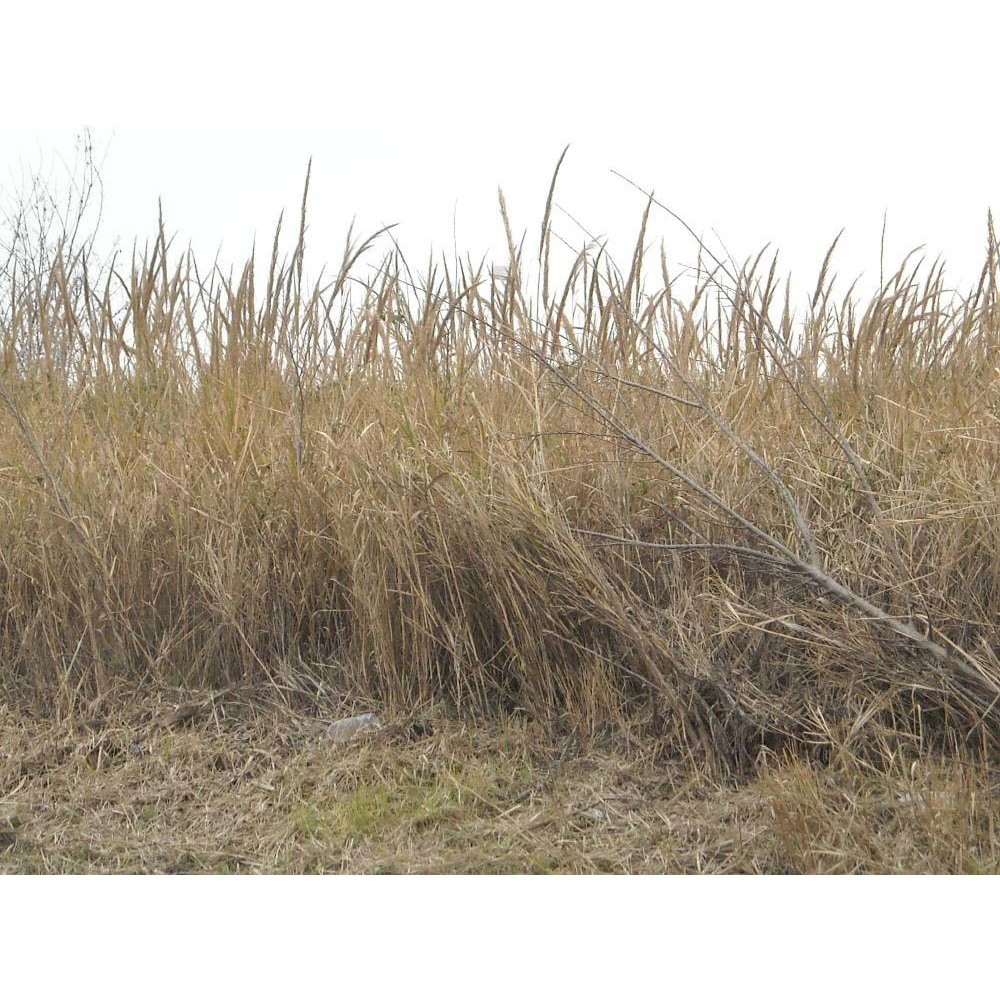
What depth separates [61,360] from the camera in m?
3.27

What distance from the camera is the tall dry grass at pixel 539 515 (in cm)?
206

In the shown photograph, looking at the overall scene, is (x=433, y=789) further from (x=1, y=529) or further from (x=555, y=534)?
(x=1, y=529)

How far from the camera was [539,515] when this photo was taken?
2.11 metres

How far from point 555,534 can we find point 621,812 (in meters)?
0.55

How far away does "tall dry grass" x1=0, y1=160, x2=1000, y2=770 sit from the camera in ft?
6.77

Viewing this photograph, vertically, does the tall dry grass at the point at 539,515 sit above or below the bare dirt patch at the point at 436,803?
above

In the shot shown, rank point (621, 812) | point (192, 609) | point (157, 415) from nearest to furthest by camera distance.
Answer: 1. point (621, 812)
2. point (192, 609)
3. point (157, 415)

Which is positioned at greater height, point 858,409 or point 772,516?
point 858,409

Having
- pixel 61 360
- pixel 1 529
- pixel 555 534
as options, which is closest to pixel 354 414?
pixel 555 534

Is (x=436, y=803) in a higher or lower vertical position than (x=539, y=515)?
lower

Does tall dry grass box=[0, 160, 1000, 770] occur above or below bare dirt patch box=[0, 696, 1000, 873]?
above
